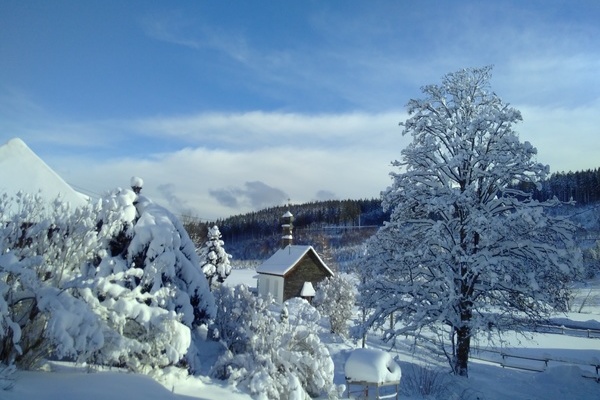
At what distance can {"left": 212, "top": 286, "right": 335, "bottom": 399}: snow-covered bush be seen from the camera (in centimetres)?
955

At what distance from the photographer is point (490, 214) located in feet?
42.3

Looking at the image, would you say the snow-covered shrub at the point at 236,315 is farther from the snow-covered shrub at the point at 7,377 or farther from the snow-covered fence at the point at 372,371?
the snow-covered shrub at the point at 7,377

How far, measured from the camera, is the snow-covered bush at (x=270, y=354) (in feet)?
31.3

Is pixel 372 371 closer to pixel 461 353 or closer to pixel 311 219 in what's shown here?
pixel 461 353

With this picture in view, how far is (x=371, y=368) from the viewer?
1047cm

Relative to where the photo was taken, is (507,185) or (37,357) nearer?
(37,357)

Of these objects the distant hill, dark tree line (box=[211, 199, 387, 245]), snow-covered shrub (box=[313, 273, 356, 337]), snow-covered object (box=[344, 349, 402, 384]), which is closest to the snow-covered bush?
snow-covered object (box=[344, 349, 402, 384])

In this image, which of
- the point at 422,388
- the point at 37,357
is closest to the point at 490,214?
the point at 422,388

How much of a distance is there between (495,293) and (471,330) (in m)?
1.94

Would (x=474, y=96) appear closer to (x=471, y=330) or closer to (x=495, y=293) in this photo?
(x=495, y=293)

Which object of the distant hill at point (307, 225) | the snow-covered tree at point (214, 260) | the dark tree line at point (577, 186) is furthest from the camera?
the distant hill at point (307, 225)

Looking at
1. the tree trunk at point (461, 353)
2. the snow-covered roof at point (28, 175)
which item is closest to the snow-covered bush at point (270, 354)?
the tree trunk at point (461, 353)

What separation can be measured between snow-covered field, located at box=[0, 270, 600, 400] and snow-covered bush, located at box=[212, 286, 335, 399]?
618 mm

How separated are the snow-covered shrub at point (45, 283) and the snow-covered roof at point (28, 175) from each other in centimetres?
494
